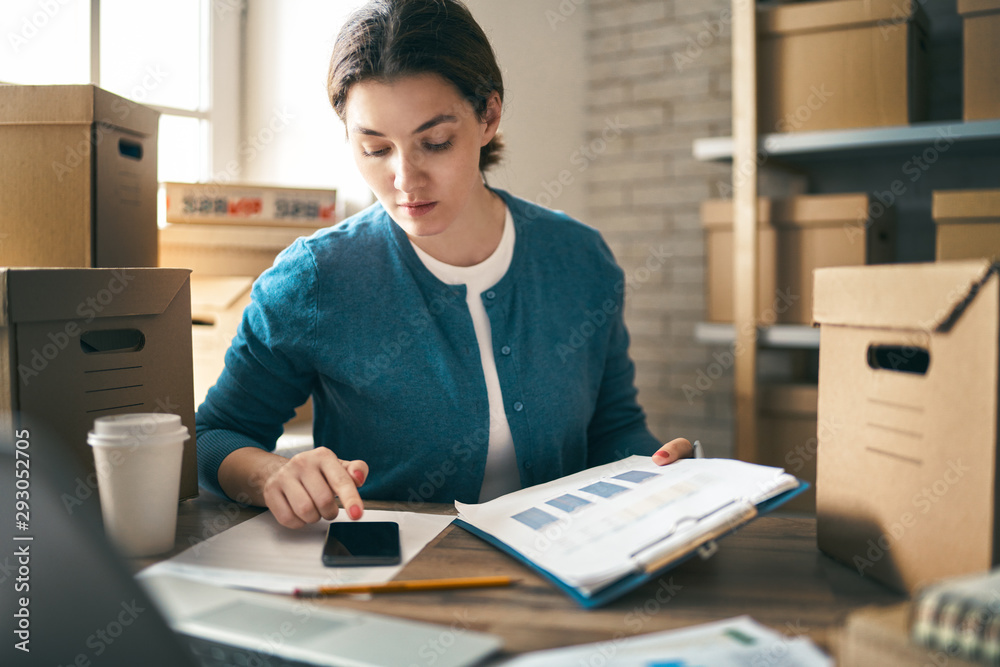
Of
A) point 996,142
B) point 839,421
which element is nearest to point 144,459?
point 839,421

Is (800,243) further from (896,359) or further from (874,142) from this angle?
(896,359)

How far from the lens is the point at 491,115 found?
3.97 feet

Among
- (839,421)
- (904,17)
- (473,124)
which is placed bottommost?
(839,421)

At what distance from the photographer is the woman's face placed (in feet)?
3.34

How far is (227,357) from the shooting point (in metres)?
1.12

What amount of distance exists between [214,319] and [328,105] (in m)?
0.77

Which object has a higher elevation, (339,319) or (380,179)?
(380,179)

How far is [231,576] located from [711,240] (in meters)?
1.67

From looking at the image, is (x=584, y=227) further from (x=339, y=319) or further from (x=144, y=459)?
(x=144, y=459)

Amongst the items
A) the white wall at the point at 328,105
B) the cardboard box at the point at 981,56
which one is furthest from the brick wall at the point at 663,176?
the cardboard box at the point at 981,56

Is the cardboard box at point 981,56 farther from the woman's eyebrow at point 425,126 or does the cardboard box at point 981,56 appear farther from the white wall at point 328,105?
the woman's eyebrow at point 425,126

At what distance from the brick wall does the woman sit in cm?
127

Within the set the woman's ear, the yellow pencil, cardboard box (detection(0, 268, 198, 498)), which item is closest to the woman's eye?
the woman's ear

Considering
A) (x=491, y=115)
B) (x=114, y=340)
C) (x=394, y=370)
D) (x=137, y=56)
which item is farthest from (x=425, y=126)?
(x=137, y=56)
